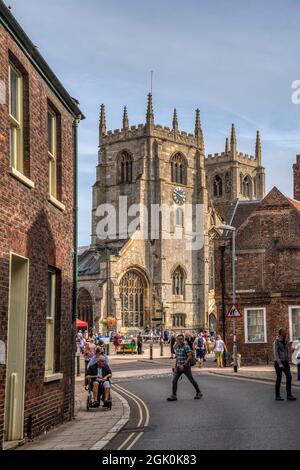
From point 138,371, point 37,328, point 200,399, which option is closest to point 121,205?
point 138,371

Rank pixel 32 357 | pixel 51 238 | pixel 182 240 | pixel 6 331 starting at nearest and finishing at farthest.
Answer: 1. pixel 6 331
2. pixel 32 357
3. pixel 51 238
4. pixel 182 240

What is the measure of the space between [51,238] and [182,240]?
66.3 m

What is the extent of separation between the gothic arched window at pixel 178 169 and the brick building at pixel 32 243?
219 ft

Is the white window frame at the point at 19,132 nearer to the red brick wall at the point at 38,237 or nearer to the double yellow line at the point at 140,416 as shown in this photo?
the red brick wall at the point at 38,237

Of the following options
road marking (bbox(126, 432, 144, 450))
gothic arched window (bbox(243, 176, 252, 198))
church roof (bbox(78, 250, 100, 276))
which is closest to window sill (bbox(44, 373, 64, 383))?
road marking (bbox(126, 432, 144, 450))

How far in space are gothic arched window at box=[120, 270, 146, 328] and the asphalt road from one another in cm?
5299

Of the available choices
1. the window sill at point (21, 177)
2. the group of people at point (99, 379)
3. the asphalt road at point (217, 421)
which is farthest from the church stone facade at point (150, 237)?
the window sill at point (21, 177)

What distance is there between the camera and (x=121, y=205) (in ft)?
A: 269

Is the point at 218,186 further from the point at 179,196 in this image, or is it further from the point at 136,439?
the point at 136,439

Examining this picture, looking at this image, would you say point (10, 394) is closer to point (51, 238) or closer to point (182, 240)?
point (51, 238)

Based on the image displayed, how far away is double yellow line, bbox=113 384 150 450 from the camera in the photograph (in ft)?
37.8

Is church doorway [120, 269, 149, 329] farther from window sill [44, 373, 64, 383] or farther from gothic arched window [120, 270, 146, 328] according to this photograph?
window sill [44, 373, 64, 383]

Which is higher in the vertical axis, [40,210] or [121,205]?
[121,205]
